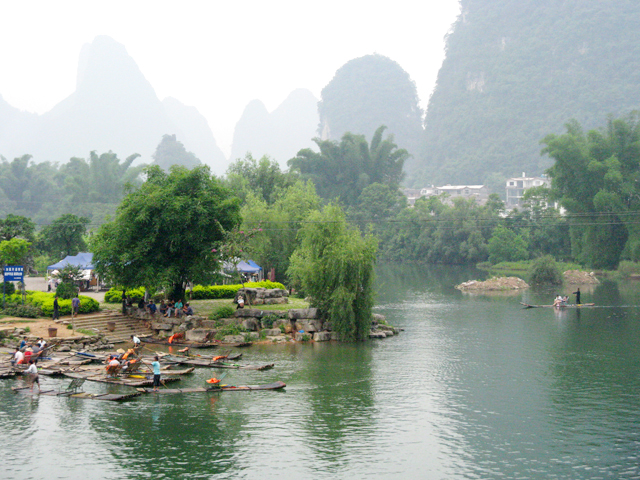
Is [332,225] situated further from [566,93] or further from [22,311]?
[566,93]

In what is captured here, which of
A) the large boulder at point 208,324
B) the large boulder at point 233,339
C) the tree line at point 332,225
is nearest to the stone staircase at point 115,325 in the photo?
the tree line at point 332,225

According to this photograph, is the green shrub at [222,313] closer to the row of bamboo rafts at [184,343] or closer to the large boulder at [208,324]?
the large boulder at [208,324]

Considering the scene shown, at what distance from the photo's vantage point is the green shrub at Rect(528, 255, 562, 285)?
69312 millimetres

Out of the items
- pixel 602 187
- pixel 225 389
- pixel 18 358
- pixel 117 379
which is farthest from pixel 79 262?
pixel 602 187

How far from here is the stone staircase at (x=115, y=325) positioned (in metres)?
33.1

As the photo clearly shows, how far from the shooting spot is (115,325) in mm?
34281

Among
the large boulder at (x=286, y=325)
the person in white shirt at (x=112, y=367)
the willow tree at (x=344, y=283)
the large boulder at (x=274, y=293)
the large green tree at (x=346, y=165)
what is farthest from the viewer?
the large green tree at (x=346, y=165)

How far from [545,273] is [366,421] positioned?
53909 millimetres

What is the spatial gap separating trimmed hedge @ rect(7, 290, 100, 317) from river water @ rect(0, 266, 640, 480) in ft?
31.1

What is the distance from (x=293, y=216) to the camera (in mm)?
51938

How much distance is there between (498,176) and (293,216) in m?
136

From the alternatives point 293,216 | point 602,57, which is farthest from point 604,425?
point 602,57

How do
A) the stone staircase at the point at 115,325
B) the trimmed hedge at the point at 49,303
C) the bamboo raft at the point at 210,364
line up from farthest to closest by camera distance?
the trimmed hedge at the point at 49,303, the stone staircase at the point at 115,325, the bamboo raft at the point at 210,364

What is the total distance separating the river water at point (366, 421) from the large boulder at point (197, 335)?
2.68 m
